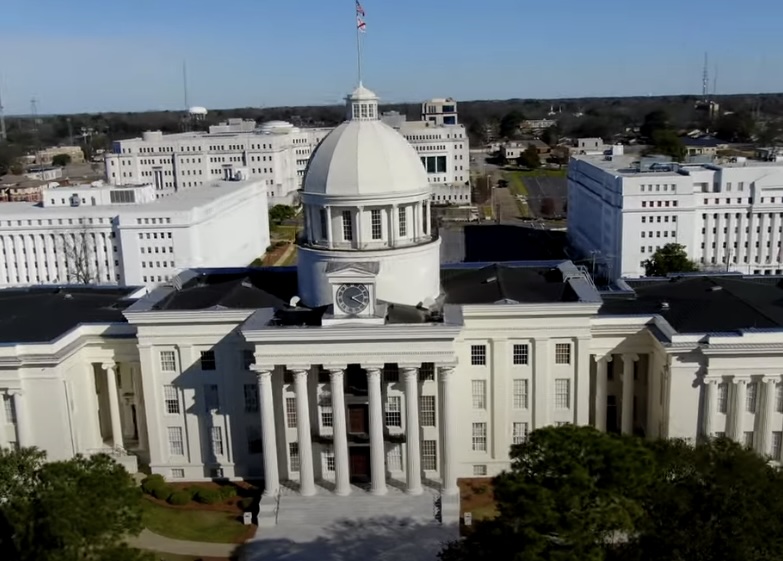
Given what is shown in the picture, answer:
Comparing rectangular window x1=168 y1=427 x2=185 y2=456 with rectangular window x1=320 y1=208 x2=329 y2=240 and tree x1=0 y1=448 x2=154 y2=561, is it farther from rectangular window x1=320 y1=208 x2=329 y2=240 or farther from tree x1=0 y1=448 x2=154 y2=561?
tree x1=0 y1=448 x2=154 y2=561

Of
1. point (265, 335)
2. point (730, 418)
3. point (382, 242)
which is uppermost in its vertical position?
point (382, 242)

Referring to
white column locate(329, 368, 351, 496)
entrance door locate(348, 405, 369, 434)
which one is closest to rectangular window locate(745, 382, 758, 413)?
entrance door locate(348, 405, 369, 434)

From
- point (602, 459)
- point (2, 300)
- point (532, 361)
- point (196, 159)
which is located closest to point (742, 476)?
point (602, 459)

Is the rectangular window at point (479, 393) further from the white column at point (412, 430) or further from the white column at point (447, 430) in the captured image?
the white column at point (412, 430)

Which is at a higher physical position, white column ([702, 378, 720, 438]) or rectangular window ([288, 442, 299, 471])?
white column ([702, 378, 720, 438])

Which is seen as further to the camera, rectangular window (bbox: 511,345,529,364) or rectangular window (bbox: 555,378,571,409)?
rectangular window (bbox: 555,378,571,409)

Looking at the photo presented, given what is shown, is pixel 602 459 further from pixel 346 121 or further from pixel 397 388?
pixel 346 121
